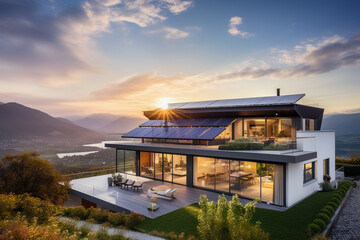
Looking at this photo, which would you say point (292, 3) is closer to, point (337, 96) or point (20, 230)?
point (337, 96)

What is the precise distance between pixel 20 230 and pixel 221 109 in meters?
16.6

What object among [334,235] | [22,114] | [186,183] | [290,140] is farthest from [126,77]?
[22,114]

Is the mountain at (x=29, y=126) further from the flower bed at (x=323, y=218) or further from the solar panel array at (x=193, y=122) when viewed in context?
the flower bed at (x=323, y=218)

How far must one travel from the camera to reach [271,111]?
17.5 m

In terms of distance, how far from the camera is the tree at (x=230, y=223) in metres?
6.41

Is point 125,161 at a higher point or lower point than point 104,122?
lower

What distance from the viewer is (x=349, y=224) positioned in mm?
11570

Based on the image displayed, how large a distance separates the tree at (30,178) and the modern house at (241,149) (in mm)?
6673

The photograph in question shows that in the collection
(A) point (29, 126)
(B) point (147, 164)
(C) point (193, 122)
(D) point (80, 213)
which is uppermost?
(C) point (193, 122)

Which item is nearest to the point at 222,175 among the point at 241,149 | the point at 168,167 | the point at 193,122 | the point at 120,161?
the point at 241,149

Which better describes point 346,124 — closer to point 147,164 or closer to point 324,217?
point 147,164

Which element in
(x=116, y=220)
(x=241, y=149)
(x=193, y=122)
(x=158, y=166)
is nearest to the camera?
(x=116, y=220)

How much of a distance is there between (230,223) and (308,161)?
10975 mm

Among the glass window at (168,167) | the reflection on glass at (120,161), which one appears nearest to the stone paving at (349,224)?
the glass window at (168,167)
